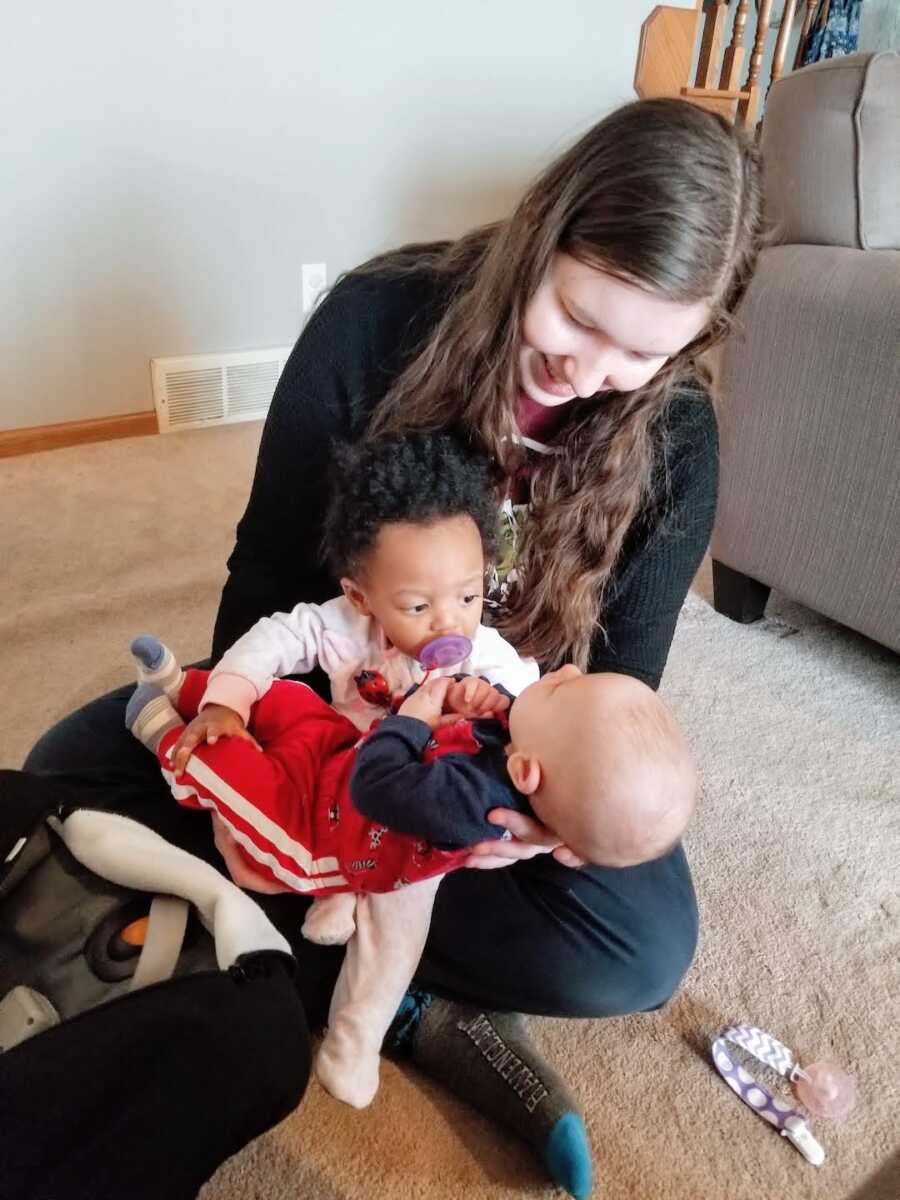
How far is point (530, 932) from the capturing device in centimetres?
93

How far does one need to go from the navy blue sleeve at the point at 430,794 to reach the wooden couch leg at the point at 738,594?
1224mm

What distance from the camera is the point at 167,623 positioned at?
1.64 meters

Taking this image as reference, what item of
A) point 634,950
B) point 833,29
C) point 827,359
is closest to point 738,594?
point 827,359

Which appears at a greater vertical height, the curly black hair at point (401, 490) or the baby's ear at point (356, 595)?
the curly black hair at point (401, 490)

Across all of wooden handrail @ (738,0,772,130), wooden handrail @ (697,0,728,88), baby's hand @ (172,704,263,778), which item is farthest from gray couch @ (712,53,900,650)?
wooden handrail @ (697,0,728,88)

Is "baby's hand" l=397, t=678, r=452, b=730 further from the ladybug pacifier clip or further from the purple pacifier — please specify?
the ladybug pacifier clip

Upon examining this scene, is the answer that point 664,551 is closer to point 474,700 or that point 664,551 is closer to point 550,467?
point 550,467

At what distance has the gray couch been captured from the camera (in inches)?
56.6

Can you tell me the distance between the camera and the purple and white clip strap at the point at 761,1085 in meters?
0.96

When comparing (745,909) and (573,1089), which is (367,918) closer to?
(573,1089)

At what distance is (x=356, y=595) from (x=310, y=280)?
1640 mm

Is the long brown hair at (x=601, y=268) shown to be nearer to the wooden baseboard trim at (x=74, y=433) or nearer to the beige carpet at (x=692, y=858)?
the beige carpet at (x=692, y=858)

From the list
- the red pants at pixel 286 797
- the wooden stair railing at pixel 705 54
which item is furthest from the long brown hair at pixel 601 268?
the wooden stair railing at pixel 705 54

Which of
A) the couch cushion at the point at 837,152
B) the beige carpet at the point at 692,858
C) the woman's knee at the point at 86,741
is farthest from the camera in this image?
the couch cushion at the point at 837,152
